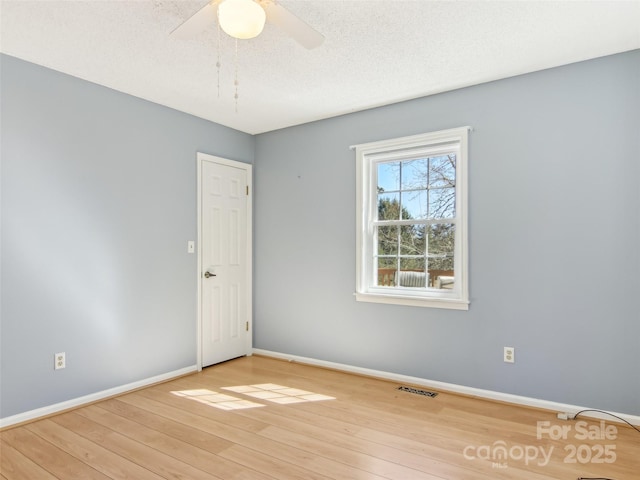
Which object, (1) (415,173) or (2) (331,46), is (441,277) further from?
(2) (331,46)

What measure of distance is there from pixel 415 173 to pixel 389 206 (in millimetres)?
391

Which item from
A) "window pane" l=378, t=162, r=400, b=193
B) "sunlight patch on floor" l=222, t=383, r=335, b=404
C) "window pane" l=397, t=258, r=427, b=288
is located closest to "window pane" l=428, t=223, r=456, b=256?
"window pane" l=397, t=258, r=427, b=288

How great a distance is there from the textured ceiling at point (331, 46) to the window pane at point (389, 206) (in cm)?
88

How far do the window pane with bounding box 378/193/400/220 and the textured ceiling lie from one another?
883 millimetres

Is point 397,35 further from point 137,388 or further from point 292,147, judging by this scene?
point 137,388

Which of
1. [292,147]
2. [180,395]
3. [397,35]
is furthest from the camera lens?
[292,147]

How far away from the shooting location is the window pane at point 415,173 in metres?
3.55

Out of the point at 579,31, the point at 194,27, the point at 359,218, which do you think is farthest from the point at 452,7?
the point at 359,218

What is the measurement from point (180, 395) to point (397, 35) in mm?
3152

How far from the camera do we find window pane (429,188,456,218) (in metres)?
3.40

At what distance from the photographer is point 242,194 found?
4461mm

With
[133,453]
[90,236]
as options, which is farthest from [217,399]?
[90,236]

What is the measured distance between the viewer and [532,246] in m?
2.96

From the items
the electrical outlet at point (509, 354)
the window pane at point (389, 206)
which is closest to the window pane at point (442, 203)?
the window pane at point (389, 206)
